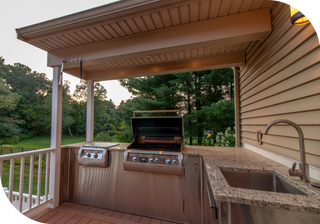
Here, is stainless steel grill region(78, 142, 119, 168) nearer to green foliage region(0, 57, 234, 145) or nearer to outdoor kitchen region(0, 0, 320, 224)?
outdoor kitchen region(0, 0, 320, 224)

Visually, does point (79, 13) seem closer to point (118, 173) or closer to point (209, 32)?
point (209, 32)

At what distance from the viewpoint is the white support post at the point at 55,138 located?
2.38 meters

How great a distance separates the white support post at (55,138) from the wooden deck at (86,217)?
228mm

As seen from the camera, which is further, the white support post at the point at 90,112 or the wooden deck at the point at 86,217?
the white support post at the point at 90,112

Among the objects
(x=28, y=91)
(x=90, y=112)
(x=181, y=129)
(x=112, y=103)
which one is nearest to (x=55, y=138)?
(x=28, y=91)

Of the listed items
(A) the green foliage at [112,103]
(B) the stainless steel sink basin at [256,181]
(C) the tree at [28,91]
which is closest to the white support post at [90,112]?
(A) the green foliage at [112,103]

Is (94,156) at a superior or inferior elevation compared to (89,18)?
inferior

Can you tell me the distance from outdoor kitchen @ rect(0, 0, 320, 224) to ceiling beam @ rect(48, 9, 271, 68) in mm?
12

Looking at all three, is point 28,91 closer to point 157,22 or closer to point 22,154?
point 22,154

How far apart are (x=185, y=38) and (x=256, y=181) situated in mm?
1765

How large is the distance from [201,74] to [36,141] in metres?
5.17

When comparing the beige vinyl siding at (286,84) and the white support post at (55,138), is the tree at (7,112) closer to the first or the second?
the white support post at (55,138)

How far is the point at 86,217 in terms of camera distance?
2125mm

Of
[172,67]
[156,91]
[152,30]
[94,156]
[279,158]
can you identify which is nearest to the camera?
[279,158]
